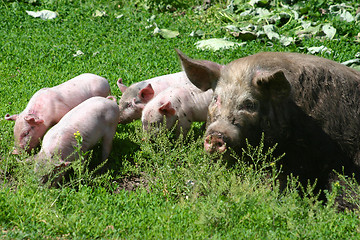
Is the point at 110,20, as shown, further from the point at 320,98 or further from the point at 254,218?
the point at 254,218

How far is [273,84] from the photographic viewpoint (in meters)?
5.18

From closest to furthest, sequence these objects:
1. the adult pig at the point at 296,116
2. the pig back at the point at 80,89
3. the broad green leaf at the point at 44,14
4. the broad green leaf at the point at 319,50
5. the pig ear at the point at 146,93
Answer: the adult pig at the point at 296,116
the pig back at the point at 80,89
the pig ear at the point at 146,93
the broad green leaf at the point at 319,50
the broad green leaf at the point at 44,14

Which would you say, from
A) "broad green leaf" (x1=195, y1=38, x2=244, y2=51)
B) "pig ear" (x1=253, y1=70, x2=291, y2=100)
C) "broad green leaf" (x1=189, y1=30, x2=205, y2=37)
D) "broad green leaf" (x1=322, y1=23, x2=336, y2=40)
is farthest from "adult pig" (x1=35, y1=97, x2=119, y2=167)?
"broad green leaf" (x1=322, y1=23, x2=336, y2=40)

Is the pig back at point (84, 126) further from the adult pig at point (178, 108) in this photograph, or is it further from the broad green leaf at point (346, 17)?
the broad green leaf at point (346, 17)

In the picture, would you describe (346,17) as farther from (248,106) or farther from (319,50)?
(248,106)

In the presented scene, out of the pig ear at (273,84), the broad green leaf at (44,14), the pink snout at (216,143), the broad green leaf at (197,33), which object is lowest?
the broad green leaf at (44,14)

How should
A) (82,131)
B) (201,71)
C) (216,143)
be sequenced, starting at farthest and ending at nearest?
(82,131) → (201,71) → (216,143)

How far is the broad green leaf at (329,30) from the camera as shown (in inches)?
379

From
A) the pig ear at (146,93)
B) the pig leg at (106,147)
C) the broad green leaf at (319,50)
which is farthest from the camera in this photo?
the broad green leaf at (319,50)

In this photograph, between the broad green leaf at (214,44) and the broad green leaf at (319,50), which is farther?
the broad green leaf at (214,44)

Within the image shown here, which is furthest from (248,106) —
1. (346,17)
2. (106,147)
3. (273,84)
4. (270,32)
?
(346,17)

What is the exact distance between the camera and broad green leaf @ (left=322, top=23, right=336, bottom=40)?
379 inches

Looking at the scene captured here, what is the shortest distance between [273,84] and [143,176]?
5.71ft

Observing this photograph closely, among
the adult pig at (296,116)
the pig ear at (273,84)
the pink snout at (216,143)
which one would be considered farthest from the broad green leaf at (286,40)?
the pink snout at (216,143)
